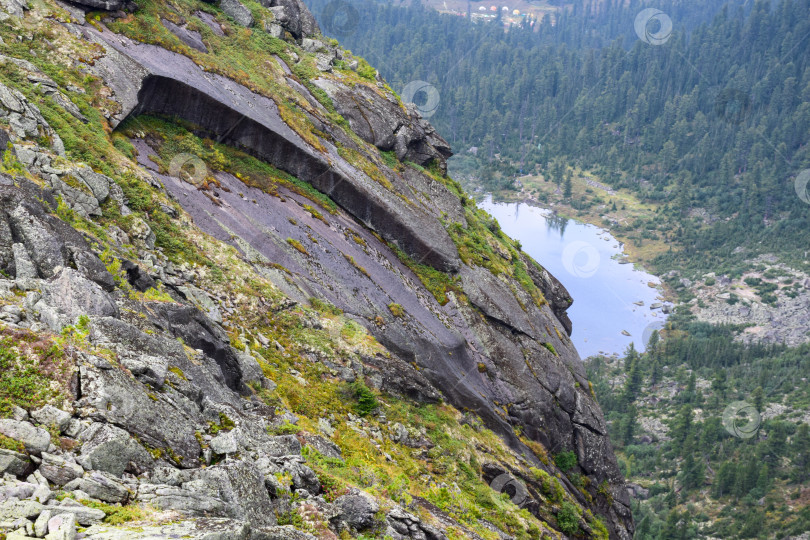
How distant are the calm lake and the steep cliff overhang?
104880 millimetres

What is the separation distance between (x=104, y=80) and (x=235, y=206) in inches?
289

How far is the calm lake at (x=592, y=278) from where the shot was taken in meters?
140

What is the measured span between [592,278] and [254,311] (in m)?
154

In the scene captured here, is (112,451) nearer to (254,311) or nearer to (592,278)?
(254,311)

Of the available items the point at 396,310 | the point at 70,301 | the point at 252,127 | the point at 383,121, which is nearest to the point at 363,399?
the point at 396,310

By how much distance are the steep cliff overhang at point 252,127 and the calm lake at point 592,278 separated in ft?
344

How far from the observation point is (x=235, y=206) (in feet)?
89.6

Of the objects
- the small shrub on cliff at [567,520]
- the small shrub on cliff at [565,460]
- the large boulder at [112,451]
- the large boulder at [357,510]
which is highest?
the small shrub on cliff at [565,460]

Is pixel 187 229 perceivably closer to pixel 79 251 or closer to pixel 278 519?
pixel 79 251

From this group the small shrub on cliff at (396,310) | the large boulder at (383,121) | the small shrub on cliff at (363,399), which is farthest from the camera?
the large boulder at (383,121)

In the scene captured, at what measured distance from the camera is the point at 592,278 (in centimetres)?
16600

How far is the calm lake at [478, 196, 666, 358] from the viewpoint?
461 feet

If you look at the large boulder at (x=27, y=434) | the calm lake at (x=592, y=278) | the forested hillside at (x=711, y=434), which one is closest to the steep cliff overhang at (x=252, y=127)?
the large boulder at (x=27, y=434)

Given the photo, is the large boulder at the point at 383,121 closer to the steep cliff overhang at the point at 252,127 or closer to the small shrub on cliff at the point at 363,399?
the steep cliff overhang at the point at 252,127
